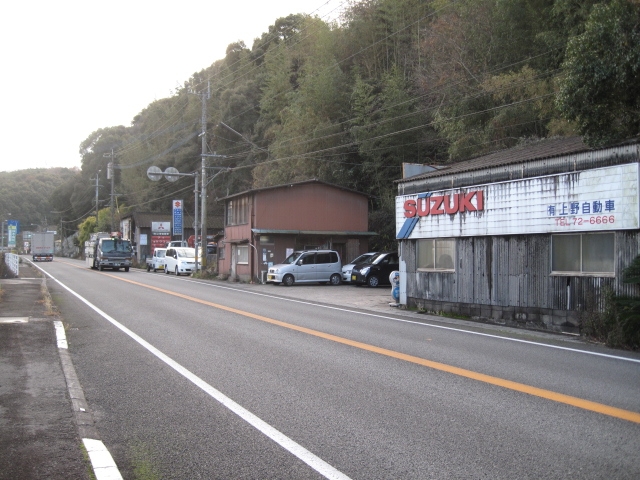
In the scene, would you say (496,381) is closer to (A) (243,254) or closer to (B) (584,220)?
(B) (584,220)

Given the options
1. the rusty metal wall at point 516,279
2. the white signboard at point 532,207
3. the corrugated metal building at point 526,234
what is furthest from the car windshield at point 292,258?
the rusty metal wall at point 516,279

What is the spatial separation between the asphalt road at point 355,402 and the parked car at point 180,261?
28.8 metres

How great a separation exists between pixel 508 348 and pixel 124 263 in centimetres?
3942

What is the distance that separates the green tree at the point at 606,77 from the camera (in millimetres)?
11680

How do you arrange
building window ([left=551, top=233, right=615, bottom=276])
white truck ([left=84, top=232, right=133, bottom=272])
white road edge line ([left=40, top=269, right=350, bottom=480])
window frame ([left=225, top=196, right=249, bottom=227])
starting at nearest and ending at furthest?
white road edge line ([left=40, top=269, right=350, bottom=480]) → building window ([left=551, top=233, right=615, bottom=276]) → window frame ([left=225, top=196, right=249, bottom=227]) → white truck ([left=84, top=232, right=133, bottom=272])

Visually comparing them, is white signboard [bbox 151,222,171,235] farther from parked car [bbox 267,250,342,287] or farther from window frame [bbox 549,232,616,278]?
window frame [bbox 549,232,616,278]

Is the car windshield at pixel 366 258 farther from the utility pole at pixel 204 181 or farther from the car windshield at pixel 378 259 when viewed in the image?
the utility pole at pixel 204 181

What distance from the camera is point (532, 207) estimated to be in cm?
1491

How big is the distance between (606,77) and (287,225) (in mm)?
24098

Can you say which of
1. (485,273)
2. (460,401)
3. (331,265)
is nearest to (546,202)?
(485,273)

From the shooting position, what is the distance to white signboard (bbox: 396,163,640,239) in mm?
12789

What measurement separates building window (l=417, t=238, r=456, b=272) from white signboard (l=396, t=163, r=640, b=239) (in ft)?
0.76

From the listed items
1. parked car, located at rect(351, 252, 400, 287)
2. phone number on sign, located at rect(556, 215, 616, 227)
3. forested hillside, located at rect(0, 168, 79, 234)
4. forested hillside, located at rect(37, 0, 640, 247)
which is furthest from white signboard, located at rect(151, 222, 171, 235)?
forested hillside, located at rect(0, 168, 79, 234)

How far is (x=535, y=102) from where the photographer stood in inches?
934
